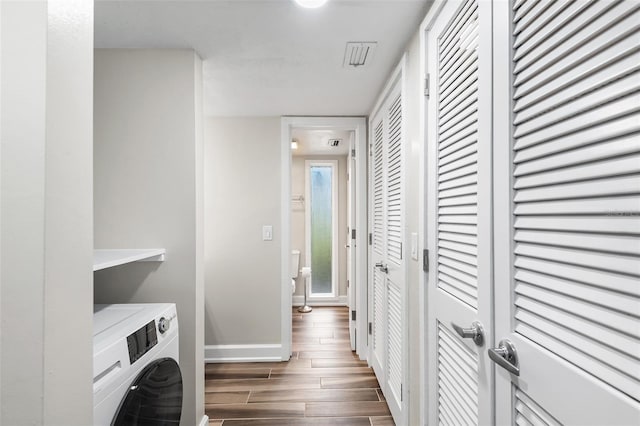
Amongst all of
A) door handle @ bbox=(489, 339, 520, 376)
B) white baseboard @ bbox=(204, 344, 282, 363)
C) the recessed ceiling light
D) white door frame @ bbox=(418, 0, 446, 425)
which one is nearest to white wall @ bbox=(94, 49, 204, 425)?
the recessed ceiling light

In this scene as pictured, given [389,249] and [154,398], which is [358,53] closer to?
[389,249]

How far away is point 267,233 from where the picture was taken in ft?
9.14

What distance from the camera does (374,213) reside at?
101 inches

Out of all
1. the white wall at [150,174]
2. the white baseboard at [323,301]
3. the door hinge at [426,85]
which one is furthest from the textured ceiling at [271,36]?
the white baseboard at [323,301]

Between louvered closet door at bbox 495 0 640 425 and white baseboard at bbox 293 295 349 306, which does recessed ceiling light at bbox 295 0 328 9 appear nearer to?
louvered closet door at bbox 495 0 640 425

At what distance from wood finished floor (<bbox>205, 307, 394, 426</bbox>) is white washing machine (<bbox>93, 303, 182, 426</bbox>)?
0.86 metres

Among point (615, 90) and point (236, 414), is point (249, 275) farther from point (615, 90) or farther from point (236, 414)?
point (615, 90)

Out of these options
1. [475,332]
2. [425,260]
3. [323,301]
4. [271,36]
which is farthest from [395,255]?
[323,301]

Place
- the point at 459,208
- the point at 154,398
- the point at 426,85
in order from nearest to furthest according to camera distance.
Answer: the point at 459,208
the point at 154,398
the point at 426,85

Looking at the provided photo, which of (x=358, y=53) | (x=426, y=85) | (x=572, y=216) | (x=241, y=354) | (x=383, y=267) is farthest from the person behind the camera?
(x=241, y=354)

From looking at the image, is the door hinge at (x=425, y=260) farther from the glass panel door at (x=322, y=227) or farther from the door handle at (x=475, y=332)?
the glass panel door at (x=322, y=227)

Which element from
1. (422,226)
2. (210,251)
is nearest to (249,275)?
(210,251)

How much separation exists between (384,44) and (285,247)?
176 cm

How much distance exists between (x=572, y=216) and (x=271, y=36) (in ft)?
4.79
